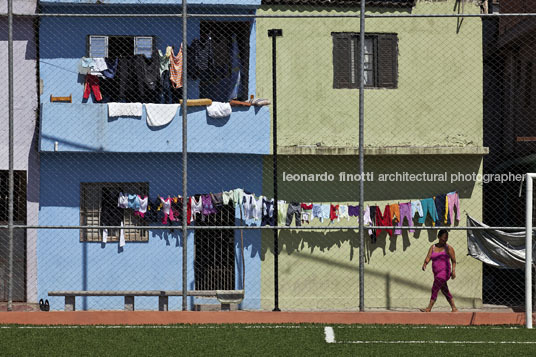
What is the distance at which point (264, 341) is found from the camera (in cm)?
967

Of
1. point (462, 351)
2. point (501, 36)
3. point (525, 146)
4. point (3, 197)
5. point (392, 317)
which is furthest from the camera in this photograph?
point (501, 36)

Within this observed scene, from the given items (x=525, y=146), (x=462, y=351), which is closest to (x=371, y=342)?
(x=462, y=351)

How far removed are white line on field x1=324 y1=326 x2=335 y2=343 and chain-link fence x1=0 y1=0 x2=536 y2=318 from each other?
6541 millimetres

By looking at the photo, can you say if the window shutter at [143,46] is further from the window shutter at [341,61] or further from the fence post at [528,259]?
the fence post at [528,259]

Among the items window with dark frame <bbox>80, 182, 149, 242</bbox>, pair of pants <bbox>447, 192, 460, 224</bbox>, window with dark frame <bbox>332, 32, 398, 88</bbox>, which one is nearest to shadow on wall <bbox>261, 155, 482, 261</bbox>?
pair of pants <bbox>447, 192, 460, 224</bbox>

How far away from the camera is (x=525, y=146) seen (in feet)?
65.7

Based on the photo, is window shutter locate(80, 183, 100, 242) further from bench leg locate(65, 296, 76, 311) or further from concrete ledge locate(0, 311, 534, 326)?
concrete ledge locate(0, 311, 534, 326)

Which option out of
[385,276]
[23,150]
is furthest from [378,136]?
[23,150]

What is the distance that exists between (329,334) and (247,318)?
136cm

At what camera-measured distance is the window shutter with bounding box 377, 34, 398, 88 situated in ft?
59.8

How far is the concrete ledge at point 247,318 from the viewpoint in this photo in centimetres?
1094

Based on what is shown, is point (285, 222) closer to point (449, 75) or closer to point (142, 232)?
point (142, 232)

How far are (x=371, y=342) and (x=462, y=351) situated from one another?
102cm

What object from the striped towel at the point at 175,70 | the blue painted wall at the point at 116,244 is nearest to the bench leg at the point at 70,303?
the blue painted wall at the point at 116,244
